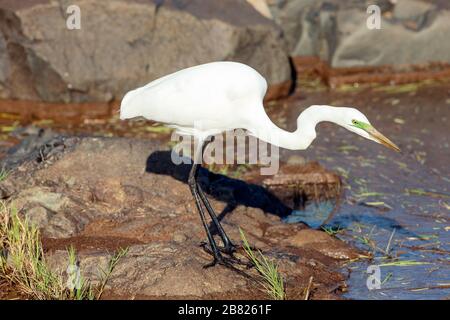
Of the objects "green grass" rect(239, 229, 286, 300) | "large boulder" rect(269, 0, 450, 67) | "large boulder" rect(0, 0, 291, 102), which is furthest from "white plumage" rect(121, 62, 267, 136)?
"large boulder" rect(269, 0, 450, 67)

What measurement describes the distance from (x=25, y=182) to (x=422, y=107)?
6.35m

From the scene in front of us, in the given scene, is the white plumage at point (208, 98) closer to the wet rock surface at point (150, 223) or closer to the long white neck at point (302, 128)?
the long white neck at point (302, 128)

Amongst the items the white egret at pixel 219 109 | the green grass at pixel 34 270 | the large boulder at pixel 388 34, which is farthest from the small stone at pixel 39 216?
the large boulder at pixel 388 34

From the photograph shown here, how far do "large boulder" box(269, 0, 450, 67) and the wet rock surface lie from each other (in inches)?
213

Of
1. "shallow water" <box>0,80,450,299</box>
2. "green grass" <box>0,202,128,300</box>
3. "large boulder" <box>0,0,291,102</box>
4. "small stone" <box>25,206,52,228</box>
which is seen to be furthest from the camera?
"large boulder" <box>0,0,291,102</box>

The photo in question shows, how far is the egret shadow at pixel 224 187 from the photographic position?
7.77m

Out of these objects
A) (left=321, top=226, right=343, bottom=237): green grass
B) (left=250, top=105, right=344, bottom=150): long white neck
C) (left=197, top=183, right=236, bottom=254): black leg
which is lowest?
(left=321, top=226, right=343, bottom=237): green grass

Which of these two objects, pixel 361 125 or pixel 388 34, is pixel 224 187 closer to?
pixel 361 125

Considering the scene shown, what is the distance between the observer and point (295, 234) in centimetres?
715

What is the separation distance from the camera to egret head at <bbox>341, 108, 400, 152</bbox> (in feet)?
20.9

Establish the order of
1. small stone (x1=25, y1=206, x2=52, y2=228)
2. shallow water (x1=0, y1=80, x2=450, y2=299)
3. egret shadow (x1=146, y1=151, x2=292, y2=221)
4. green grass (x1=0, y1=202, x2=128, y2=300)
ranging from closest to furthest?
green grass (x1=0, y1=202, x2=128, y2=300), shallow water (x1=0, y1=80, x2=450, y2=299), small stone (x1=25, y1=206, x2=52, y2=228), egret shadow (x1=146, y1=151, x2=292, y2=221)

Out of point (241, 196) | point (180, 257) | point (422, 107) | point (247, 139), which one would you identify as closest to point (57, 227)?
point (180, 257)

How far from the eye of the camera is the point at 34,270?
5930mm

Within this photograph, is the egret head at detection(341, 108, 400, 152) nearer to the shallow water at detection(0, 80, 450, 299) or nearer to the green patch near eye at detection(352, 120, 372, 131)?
the green patch near eye at detection(352, 120, 372, 131)
